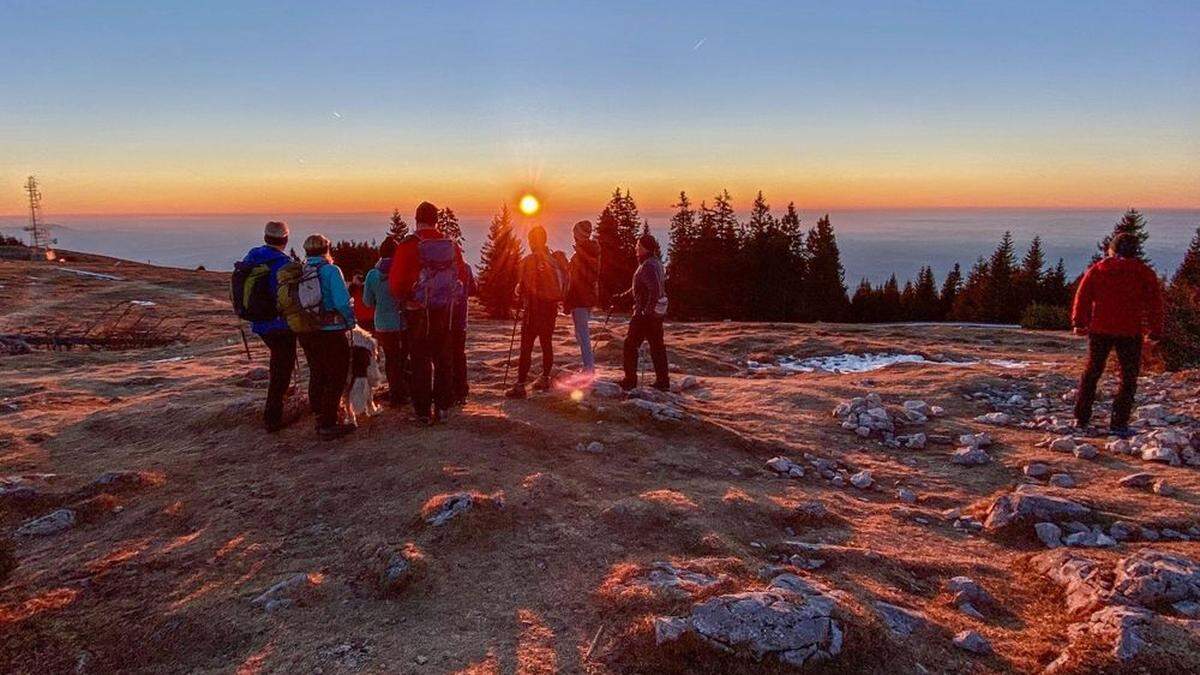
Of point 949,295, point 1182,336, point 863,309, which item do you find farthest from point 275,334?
point 949,295

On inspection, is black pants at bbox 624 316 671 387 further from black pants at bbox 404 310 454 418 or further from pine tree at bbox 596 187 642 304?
pine tree at bbox 596 187 642 304

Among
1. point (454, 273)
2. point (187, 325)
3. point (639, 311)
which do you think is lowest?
point (187, 325)

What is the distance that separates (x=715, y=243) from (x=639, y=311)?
42.8 metres

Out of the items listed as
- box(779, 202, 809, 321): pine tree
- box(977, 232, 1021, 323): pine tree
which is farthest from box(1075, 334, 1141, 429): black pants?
box(977, 232, 1021, 323): pine tree

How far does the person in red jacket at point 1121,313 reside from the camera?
313 inches

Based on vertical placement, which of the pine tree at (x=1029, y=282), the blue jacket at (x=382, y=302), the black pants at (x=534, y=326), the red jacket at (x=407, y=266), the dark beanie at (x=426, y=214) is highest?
the dark beanie at (x=426, y=214)

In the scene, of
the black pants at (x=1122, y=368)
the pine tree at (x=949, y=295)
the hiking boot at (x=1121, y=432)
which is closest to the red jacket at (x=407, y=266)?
the black pants at (x=1122, y=368)

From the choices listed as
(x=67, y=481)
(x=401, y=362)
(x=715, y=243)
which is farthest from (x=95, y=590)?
(x=715, y=243)

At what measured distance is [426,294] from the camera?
7.21 meters

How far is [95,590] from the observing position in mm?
4398

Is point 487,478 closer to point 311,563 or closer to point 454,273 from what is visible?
point 311,563

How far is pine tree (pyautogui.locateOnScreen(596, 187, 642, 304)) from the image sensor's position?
49219mm

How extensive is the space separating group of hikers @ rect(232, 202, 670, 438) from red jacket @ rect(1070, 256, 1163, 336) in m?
6.70

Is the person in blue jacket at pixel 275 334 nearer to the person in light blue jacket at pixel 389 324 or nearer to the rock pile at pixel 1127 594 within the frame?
the person in light blue jacket at pixel 389 324
